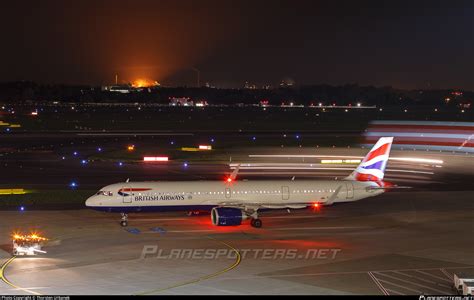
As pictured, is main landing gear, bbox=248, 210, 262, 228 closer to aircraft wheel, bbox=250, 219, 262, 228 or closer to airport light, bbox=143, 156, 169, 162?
aircraft wheel, bbox=250, 219, 262, 228

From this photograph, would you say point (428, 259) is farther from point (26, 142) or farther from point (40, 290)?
point (26, 142)

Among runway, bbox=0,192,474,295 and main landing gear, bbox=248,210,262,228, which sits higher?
main landing gear, bbox=248,210,262,228

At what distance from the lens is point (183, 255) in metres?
45.4

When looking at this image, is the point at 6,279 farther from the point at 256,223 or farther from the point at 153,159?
the point at 153,159

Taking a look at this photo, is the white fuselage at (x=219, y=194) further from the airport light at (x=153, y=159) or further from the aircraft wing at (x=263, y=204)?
the airport light at (x=153, y=159)

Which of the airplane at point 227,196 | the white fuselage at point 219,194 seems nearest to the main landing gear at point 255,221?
the airplane at point 227,196

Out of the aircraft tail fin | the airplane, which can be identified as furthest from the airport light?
the aircraft tail fin

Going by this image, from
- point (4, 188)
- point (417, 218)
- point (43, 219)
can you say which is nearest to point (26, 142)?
point (4, 188)

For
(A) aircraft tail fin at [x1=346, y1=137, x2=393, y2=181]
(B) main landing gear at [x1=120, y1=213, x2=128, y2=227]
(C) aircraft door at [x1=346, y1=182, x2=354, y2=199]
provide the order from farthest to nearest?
1. (A) aircraft tail fin at [x1=346, y1=137, x2=393, y2=181]
2. (C) aircraft door at [x1=346, y1=182, x2=354, y2=199]
3. (B) main landing gear at [x1=120, y1=213, x2=128, y2=227]

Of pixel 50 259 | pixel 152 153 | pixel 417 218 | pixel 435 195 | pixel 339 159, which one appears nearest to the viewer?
pixel 50 259

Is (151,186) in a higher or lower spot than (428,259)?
higher

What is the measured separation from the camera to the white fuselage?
55406mm

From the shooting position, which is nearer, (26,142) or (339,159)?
(339,159)

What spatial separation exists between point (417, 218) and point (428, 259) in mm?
15534
